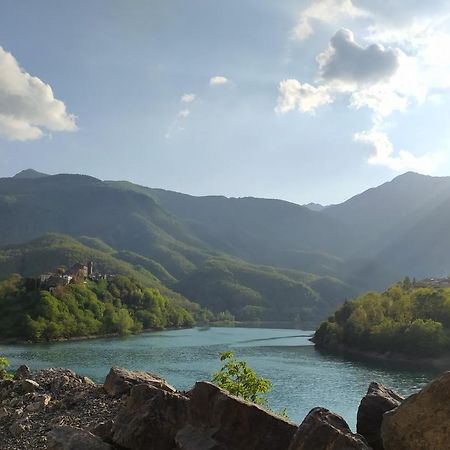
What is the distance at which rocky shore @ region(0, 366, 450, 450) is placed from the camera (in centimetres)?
1030

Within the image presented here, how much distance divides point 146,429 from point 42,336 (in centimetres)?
14012

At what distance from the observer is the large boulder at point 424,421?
9984mm

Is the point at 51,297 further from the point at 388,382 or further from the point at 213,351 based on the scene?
the point at 388,382

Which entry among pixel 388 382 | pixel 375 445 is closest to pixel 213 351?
pixel 388 382

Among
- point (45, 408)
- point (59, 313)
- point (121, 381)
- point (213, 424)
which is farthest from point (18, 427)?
point (59, 313)

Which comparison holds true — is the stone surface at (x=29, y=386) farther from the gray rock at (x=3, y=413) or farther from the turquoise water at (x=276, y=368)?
the turquoise water at (x=276, y=368)

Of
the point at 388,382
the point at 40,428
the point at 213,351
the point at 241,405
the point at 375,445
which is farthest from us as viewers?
the point at 213,351

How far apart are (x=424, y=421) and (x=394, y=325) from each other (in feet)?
384

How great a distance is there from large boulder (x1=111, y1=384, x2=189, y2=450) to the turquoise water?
33.2m

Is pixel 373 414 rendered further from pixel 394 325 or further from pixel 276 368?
pixel 394 325

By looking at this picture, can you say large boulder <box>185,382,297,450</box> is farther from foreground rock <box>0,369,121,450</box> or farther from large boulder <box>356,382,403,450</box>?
foreground rock <box>0,369,121,450</box>

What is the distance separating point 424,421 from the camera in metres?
10.2

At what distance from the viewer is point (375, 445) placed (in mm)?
12336

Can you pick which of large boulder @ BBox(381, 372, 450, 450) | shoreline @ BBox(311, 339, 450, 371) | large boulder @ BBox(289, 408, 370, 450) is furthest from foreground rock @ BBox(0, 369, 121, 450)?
shoreline @ BBox(311, 339, 450, 371)
